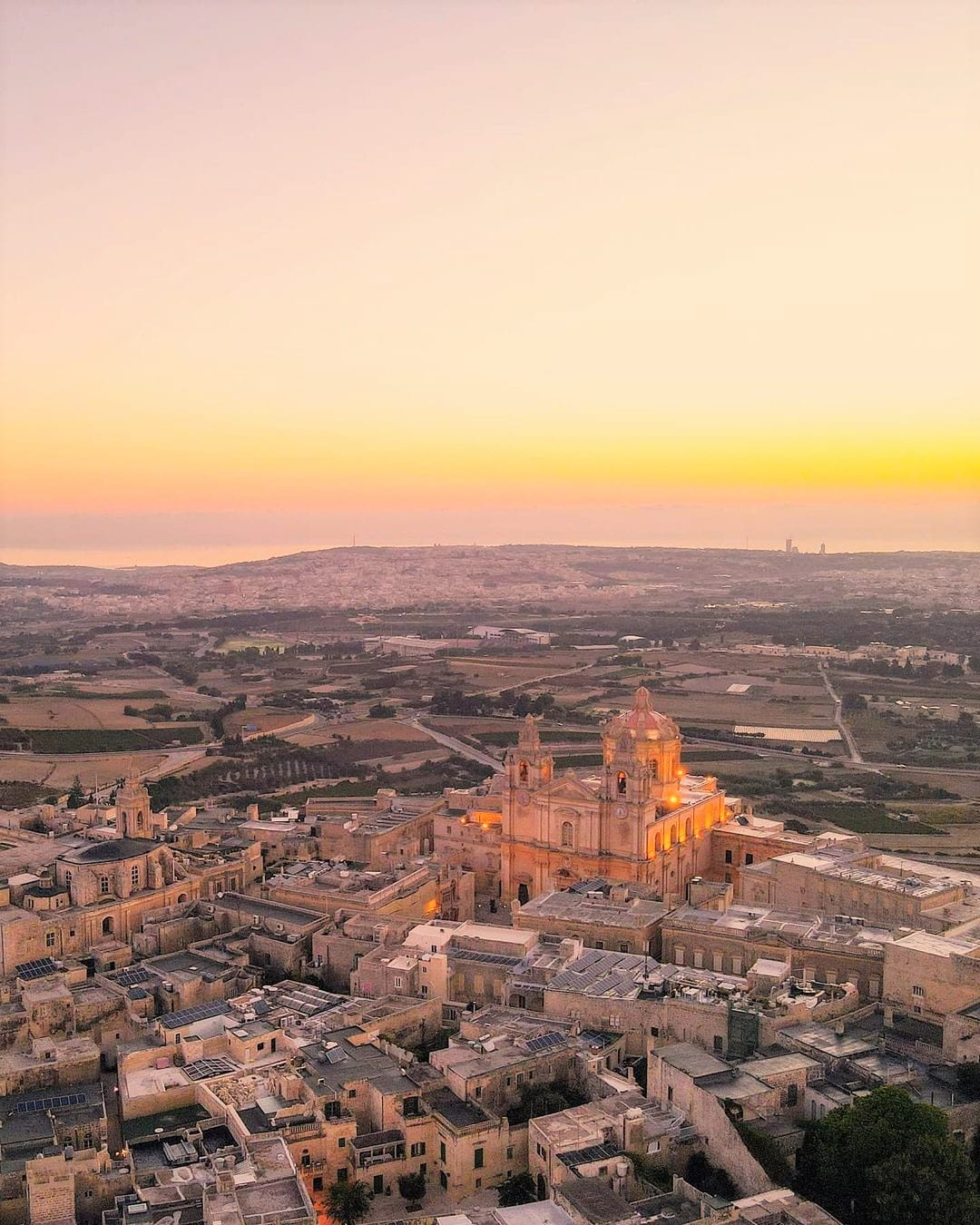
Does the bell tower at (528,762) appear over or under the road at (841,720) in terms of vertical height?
over

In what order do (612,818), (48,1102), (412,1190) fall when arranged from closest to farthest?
(412,1190), (48,1102), (612,818)

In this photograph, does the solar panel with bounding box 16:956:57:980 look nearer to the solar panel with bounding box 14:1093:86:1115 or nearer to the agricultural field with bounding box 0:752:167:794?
the solar panel with bounding box 14:1093:86:1115

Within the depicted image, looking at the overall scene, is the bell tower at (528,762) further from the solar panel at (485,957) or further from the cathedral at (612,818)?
the solar panel at (485,957)

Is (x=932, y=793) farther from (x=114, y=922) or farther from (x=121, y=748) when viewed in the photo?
(x=121, y=748)

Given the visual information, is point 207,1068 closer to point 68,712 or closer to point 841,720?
point 841,720

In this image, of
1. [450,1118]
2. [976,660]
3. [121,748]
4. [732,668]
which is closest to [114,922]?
[450,1118]

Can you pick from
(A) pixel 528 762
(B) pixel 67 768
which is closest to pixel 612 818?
(A) pixel 528 762

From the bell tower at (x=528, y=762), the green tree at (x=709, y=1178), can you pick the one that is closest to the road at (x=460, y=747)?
the bell tower at (x=528, y=762)
